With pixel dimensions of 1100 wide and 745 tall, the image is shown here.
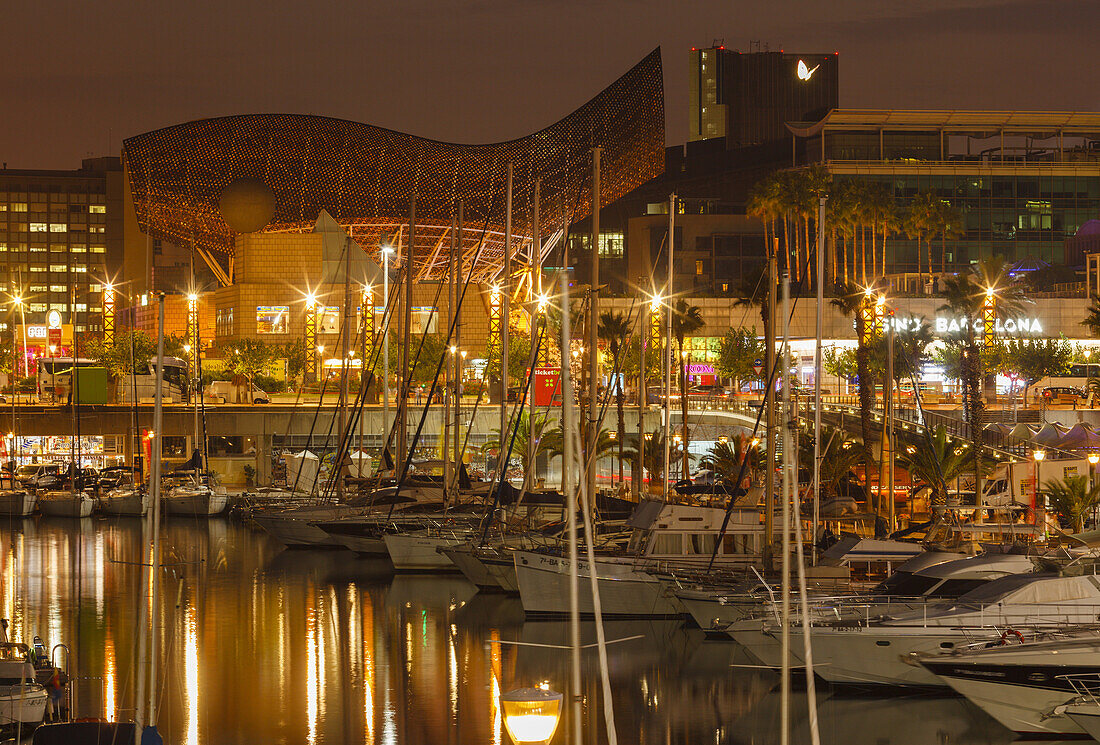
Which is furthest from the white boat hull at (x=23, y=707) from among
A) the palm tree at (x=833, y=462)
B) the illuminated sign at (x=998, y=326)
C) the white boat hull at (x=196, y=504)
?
the illuminated sign at (x=998, y=326)

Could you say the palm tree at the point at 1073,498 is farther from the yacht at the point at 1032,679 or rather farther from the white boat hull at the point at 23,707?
the white boat hull at the point at 23,707

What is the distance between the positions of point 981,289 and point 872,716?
3271 centimetres

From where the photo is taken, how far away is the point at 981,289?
53750 mm

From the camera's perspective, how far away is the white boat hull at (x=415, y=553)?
41.3 metres

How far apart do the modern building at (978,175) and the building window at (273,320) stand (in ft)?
152

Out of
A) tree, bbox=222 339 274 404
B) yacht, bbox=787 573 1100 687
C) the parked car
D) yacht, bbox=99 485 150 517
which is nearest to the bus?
tree, bbox=222 339 274 404

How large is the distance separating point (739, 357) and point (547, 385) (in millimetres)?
44939

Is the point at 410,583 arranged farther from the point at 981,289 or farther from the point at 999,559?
the point at 981,289

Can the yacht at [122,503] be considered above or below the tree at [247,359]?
below

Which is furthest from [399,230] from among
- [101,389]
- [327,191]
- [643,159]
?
[101,389]

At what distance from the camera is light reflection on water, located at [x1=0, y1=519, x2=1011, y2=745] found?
24219 millimetres

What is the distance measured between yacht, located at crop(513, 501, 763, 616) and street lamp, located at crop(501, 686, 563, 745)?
20.4 m

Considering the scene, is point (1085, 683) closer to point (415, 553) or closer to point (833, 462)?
point (415, 553)

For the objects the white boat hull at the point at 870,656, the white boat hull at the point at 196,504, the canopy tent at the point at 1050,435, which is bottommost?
the white boat hull at the point at 870,656
